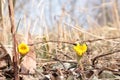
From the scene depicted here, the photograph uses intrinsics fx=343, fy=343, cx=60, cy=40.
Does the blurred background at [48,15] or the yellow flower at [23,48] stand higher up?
the blurred background at [48,15]

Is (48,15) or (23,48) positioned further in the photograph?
(48,15)

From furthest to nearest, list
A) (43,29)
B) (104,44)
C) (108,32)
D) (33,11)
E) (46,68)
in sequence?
1. (108,32)
2. (33,11)
3. (43,29)
4. (104,44)
5. (46,68)

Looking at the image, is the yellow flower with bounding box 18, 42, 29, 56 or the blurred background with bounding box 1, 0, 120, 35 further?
the blurred background with bounding box 1, 0, 120, 35

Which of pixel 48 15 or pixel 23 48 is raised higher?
pixel 48 15

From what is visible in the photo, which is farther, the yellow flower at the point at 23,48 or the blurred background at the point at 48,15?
the blurred background at the point at 48,15

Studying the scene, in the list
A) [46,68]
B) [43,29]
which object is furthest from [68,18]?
[46,68]

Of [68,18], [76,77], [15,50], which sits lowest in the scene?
[76,77]

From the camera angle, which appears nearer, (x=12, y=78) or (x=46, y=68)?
(x=12, y=78)

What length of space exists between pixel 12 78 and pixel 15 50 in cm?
16

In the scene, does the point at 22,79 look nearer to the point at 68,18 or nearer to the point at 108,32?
the point at 68,18

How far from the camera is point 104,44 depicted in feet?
7.39

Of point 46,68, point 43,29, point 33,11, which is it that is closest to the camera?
point 46,68

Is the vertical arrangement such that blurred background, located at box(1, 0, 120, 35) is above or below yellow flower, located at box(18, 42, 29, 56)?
above

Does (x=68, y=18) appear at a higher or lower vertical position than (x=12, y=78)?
higher
